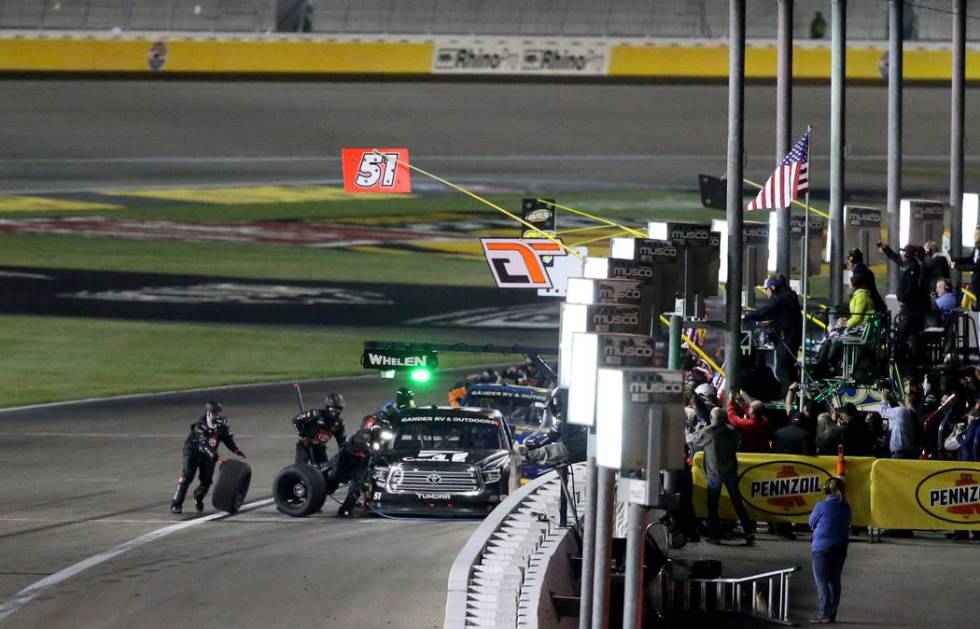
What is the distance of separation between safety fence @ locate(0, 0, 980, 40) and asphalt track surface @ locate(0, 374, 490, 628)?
34466 millimetres

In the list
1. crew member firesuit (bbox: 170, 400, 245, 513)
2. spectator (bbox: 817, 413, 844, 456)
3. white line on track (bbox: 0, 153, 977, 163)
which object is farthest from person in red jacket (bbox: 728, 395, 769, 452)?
white line on track (bbox: 0, 153, 977, 163)

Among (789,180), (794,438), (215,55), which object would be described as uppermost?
(215,55)

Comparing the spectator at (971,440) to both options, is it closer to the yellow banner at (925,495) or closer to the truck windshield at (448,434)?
the yellow banner at (925,495)

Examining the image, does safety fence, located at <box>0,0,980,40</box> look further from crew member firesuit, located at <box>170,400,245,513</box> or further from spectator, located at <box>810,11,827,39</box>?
crew member firesuit, located at <box>170,400,245,513</box>

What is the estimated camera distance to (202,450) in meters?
21.3

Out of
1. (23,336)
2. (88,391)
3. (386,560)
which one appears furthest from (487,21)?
(386,560)

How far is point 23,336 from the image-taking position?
43438 millimetres

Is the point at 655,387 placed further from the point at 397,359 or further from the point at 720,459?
the point at 397,359

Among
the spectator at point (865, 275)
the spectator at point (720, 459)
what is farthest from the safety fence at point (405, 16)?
the spectator at point (720, 459)

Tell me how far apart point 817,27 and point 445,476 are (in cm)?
4228

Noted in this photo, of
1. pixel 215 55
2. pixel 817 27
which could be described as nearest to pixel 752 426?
pixel 817 27

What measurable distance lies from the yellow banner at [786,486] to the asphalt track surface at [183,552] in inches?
111

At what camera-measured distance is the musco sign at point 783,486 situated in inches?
717

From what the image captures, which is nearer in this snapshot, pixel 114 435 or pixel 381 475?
pixel 381 475
